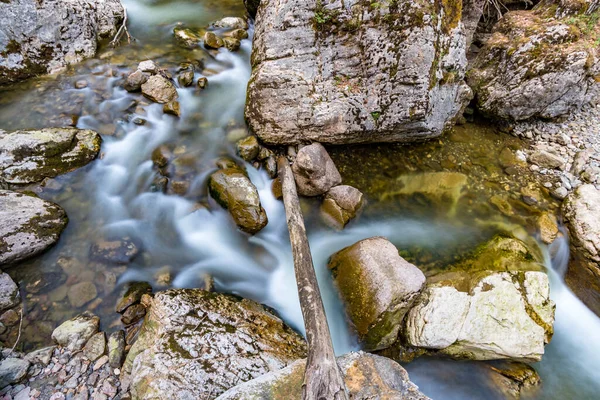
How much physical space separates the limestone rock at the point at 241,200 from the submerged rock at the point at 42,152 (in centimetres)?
204

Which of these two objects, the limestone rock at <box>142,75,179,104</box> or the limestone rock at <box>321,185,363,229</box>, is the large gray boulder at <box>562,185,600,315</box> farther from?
the limestone rock at <box>142,75,179,104</box>

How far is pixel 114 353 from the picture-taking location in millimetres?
3070

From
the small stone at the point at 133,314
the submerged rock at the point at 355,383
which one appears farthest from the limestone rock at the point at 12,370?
the submerged rock at the point at 355,383

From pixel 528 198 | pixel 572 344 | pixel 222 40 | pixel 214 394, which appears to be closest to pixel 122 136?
pixel 222 40

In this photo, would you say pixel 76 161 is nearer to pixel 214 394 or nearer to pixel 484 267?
pixel 214 394

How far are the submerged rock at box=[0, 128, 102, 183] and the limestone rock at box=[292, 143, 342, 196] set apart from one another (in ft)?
10.2

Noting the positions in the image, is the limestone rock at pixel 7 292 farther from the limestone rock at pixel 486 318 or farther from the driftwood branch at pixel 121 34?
the driftwood branch at pixel 121 34

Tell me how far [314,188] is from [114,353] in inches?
120

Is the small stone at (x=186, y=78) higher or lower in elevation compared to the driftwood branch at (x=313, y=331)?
higher

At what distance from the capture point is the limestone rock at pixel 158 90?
17.5ft

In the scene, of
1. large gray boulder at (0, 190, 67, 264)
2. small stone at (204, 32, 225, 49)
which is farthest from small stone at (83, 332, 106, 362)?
small stone at (204, 32, 225, 49)

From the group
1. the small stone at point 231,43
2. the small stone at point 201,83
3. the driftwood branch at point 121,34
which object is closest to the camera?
the small stone at point 201,83

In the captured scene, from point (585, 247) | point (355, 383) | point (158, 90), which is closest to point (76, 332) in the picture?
point (355, 383)

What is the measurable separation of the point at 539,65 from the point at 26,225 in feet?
26.0
